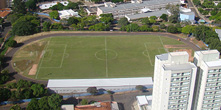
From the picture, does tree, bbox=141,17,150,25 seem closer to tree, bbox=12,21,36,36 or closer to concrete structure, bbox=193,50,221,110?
tree, bbox=12,21,36,36

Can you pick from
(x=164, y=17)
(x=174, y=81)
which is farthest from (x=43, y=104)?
(x=164, y=17)

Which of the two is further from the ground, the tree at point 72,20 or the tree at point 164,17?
the tree at point 72,20

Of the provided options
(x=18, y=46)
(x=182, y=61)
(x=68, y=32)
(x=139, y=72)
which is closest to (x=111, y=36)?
(x=68, y=32)

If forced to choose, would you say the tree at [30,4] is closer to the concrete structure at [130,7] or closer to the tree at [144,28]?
the concrete structure at [130,7]

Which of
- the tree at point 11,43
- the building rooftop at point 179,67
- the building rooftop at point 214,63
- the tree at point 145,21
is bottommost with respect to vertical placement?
the tree at point 11,43

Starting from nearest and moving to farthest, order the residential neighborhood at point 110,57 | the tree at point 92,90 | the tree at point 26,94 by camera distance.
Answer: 1. the residential neighborhood at point 110,57
2. the tree at point 26,94
3. the tree at point 92,90

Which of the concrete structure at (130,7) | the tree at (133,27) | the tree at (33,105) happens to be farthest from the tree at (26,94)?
the concrete structure at (130,7)

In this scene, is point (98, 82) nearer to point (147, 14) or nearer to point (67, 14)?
point (67, 14)

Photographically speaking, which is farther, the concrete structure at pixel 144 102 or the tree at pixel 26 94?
the tree at pixel 26 94
